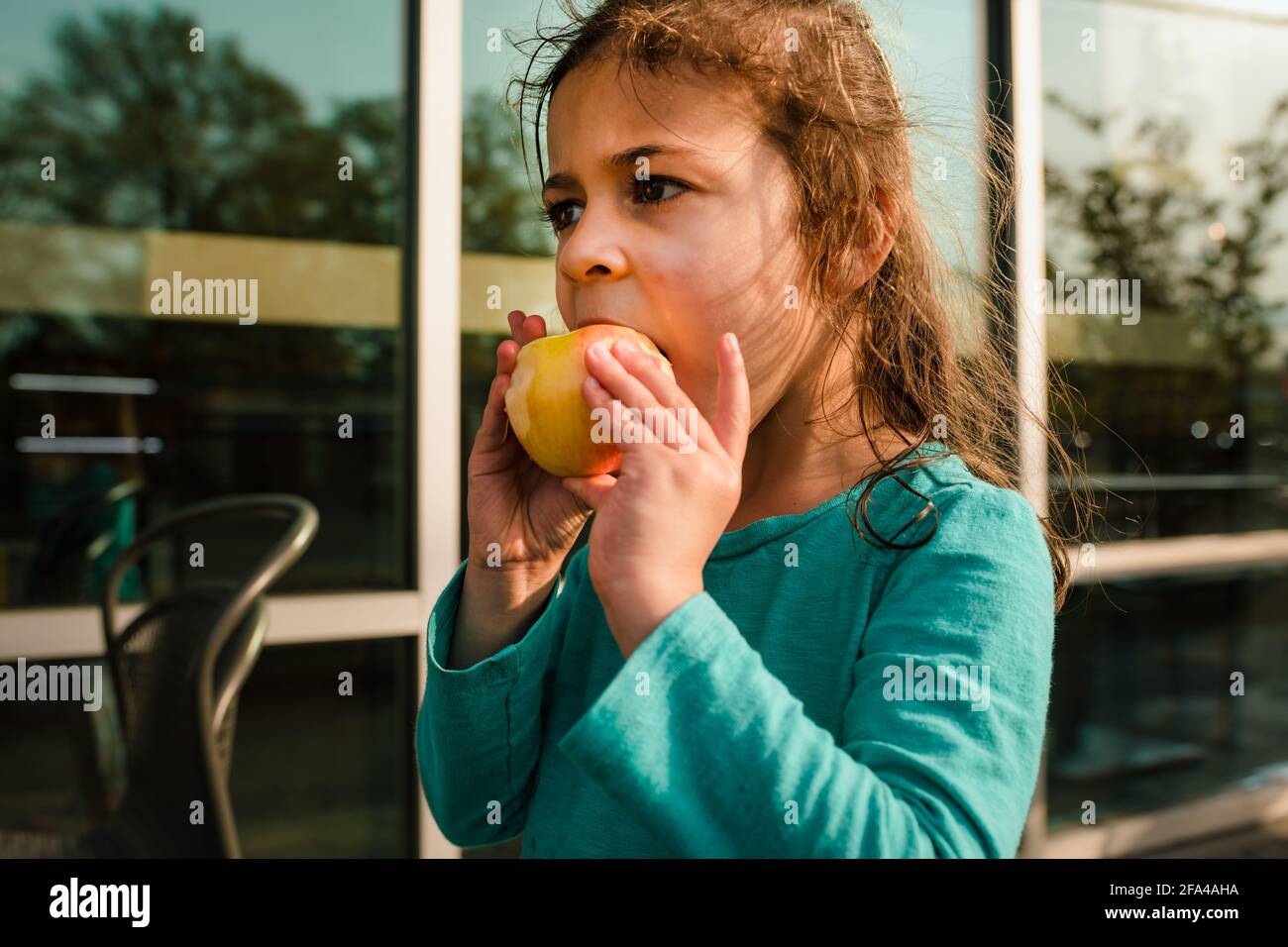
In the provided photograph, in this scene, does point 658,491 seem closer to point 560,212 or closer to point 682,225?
point 682,225

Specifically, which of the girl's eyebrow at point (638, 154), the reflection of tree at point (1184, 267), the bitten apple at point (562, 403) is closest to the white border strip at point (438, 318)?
the bitten apple at point (562, 403)

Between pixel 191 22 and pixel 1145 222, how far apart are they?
263 cm

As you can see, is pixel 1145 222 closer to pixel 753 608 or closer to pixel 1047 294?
pixel 1047 294

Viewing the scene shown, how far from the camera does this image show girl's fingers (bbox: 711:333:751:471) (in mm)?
775

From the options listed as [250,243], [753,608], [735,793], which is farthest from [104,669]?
[735,793]

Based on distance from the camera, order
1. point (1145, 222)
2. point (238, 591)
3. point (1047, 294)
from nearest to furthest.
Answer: point (238, 591)
point (1047, 294)
point (1145, 222)

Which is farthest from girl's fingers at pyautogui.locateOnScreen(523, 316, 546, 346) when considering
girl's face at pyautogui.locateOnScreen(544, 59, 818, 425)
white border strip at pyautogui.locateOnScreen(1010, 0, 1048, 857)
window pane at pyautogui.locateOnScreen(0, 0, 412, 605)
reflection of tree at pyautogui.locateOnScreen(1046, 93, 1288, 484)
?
reflection of tree at pyautogui.locateOnScreen(1046, 93, 1288, 484)

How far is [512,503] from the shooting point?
3.38 ft

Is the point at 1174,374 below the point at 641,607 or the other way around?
the other way around

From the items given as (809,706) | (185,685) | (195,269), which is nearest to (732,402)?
(809,706)

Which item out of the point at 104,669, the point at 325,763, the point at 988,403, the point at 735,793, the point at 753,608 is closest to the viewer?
the point at 735,793

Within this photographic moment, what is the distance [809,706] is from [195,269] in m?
1.94

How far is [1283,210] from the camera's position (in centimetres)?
300

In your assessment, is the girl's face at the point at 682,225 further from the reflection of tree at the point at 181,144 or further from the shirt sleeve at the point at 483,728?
the reflection of tree at the point at 181,144
